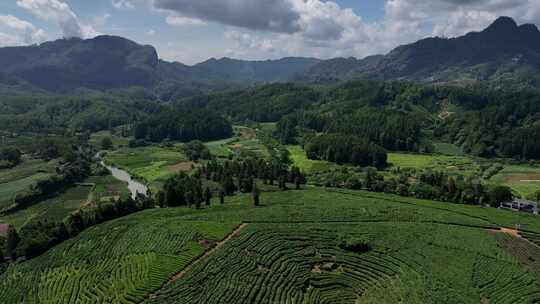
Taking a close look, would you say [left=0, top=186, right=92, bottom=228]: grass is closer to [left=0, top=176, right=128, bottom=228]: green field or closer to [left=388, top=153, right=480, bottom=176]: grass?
[left=0, top=176, right=128, bottom=228]: green field

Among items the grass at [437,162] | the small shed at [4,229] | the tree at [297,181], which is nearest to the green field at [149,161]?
the small shed at [4,229]

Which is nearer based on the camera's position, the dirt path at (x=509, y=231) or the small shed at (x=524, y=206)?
the dirt path at (x=509, y=231)

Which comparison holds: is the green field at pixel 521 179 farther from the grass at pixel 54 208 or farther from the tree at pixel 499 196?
the grass at pixel 54 208

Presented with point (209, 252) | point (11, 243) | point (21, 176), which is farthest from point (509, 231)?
point (21, 176)

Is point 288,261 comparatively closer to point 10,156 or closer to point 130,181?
point 130,181

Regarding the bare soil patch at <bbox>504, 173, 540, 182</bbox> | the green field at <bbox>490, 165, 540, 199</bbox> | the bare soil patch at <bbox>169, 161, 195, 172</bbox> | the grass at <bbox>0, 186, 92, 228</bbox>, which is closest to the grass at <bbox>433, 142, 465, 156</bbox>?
the green field at <bbox>490, 165, 540, 199</bbox>
